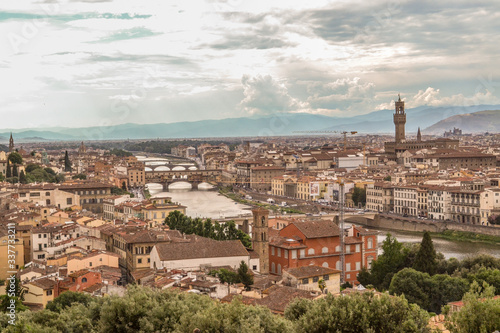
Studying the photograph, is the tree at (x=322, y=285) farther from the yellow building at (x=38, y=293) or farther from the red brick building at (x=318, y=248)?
the yellow building at (x=38, y=293)

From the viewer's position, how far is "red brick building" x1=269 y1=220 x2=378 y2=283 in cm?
1284

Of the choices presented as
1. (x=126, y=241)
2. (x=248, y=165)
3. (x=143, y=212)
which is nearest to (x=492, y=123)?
(x=248, y=165)

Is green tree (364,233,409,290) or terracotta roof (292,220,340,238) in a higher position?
terracotta roof (292,220,340,238)

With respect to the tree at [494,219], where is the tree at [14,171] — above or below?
above

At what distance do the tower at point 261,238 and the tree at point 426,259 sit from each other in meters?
2.68

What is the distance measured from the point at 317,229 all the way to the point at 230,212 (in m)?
12.3

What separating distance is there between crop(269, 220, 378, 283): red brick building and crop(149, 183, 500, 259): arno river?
159 inches

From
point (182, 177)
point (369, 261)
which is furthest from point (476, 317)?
point (182, 177)

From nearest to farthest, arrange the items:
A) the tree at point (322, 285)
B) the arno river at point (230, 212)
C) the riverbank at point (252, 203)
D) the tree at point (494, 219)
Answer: the tree at point (322, 285) < the arno river at point (230, 212) < the tree at point (494, 219) < the riverbank at point (252, 203)

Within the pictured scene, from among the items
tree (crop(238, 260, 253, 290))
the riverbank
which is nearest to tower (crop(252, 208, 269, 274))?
tree (crop(238, 260, 253, 290))

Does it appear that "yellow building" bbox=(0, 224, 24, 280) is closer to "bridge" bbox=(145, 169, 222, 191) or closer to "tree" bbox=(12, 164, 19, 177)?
"tree" bbox=(12, 164, 19, 177)

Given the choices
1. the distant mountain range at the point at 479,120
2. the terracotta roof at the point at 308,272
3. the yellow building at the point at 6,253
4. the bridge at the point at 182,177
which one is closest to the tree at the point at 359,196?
the bridge at the point at 182,177

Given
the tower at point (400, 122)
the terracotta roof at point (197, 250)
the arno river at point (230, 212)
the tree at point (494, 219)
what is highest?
the tower at point (400, 122)

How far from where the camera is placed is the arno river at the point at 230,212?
60.8ft
